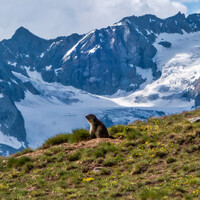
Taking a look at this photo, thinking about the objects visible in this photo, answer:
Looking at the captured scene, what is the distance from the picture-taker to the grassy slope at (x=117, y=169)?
40.6 feet

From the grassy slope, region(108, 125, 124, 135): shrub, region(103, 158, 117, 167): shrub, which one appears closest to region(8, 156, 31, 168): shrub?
the grassy slope

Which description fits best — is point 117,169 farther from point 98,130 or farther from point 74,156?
point 98,130

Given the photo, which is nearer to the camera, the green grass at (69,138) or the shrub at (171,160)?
the shrub at (171,160)

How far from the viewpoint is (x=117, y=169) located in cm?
1523

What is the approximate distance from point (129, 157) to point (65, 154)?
11.1ft

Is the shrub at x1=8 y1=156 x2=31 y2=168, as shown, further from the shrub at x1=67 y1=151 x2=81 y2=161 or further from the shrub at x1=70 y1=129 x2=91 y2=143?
the shrub at x1=70 y1=129 x2=91 y2=143

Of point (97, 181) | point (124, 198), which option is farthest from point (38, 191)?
point (124, 198)

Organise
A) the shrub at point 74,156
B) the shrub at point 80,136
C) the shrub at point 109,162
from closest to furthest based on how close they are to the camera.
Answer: the shrub at point 109,162
the shrub at point 74,156
the shrub at point 80,136

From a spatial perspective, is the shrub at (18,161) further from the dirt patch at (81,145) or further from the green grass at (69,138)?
the green grass at (69,138)

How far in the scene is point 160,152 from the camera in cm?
1580

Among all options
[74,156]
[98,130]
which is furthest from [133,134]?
[74,156]

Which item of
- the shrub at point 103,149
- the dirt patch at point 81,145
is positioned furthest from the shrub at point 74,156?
the dirt patch at point 81,145

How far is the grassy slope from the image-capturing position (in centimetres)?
1238

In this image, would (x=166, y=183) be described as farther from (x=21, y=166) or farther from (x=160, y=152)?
(x=21, y=166)
